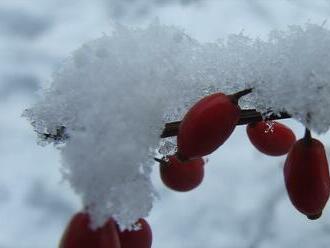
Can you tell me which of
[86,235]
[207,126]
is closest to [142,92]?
[207,126]

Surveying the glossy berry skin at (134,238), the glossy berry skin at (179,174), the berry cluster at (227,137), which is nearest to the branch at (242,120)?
Result: the berry cluster at (227,137)

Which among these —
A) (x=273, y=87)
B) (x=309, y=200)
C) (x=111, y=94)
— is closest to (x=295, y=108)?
(x=273, y=87)

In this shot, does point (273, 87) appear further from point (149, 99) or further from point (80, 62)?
point (80, 62)

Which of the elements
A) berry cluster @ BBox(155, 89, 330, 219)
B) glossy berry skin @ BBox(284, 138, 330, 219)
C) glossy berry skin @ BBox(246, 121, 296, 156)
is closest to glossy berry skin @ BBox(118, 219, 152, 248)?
berry cluster @ BBox(155, 89, 330, 219)

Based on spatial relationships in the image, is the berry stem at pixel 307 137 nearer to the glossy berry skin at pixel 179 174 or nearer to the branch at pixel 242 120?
the branch at pixel 242 120

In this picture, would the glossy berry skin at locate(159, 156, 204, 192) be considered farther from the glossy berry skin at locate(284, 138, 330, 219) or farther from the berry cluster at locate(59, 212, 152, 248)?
the berry cluster at locate(59, 212, 152, 248)
